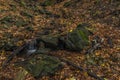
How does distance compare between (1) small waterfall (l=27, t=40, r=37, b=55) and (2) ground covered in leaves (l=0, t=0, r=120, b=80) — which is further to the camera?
(1) small waterfall (l=27, t=40, r=37, b=55)

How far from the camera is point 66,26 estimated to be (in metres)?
15.0

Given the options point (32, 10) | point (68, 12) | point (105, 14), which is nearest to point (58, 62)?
point (105, 14)

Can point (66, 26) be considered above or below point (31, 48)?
above

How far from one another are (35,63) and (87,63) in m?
2.23

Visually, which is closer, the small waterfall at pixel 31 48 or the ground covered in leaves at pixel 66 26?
the ground covered in leaves at pixel 66 26

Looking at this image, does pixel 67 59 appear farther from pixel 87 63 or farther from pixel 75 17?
pixel 75 17

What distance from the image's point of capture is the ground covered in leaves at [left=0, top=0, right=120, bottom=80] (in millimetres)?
9570

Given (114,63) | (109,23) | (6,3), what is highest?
(6,3)

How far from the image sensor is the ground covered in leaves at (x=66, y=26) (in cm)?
957

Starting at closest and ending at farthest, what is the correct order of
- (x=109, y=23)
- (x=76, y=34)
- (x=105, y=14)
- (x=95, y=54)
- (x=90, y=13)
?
1. (x=95, y=54)
2. (x=76, y=34)
3. (x=109, y=23)
4. (x=105, y=14)
5. (x=90, y=13)

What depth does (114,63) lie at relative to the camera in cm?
991

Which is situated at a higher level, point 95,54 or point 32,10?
point 32,10

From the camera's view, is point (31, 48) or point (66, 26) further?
point (66, 26)

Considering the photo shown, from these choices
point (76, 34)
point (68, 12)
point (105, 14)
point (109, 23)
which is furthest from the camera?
point (68, 12)
